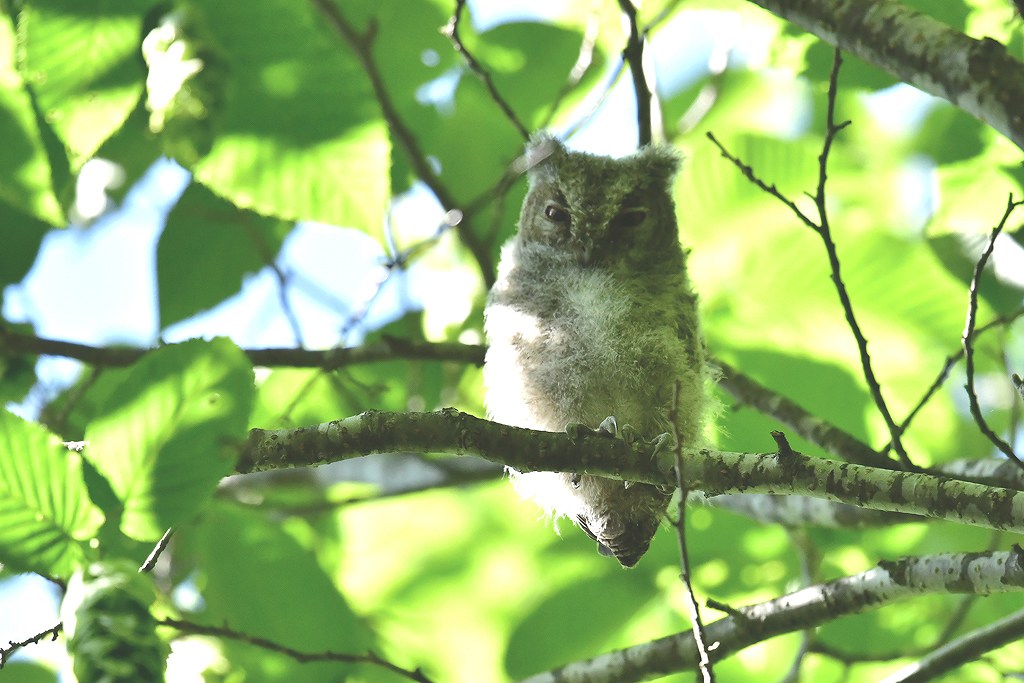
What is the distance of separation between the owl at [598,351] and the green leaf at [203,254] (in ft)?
2.99

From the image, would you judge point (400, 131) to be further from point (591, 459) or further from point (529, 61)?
point (591, 459)

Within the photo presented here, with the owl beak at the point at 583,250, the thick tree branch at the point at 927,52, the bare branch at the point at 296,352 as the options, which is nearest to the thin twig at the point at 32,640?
the bare branch at the point at 296,352

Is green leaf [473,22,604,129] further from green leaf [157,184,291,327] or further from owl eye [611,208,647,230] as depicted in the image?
green leaf [157,184,291,327]

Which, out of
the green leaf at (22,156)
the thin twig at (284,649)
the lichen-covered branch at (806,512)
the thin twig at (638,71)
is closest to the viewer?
the green leaf at (22,156)

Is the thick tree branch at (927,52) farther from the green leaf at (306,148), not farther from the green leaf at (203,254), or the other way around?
the green leaf at (203,254)

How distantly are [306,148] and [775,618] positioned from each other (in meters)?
1.79

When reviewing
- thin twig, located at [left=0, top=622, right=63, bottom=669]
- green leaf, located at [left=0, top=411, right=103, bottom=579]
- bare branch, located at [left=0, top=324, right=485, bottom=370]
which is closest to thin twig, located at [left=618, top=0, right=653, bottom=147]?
bare branch, located at [left=0, top=324, right=485, bottom=370]

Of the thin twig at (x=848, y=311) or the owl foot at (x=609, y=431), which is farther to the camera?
the thin twig at (x=848, y=311)

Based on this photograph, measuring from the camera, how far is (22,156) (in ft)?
7.54

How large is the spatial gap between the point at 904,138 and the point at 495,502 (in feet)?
10.5

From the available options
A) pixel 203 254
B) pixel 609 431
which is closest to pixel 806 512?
pixel 609 431

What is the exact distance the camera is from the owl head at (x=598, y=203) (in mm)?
3570

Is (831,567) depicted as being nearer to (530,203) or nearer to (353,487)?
(530,203)

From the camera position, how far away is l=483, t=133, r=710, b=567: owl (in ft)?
9.60
